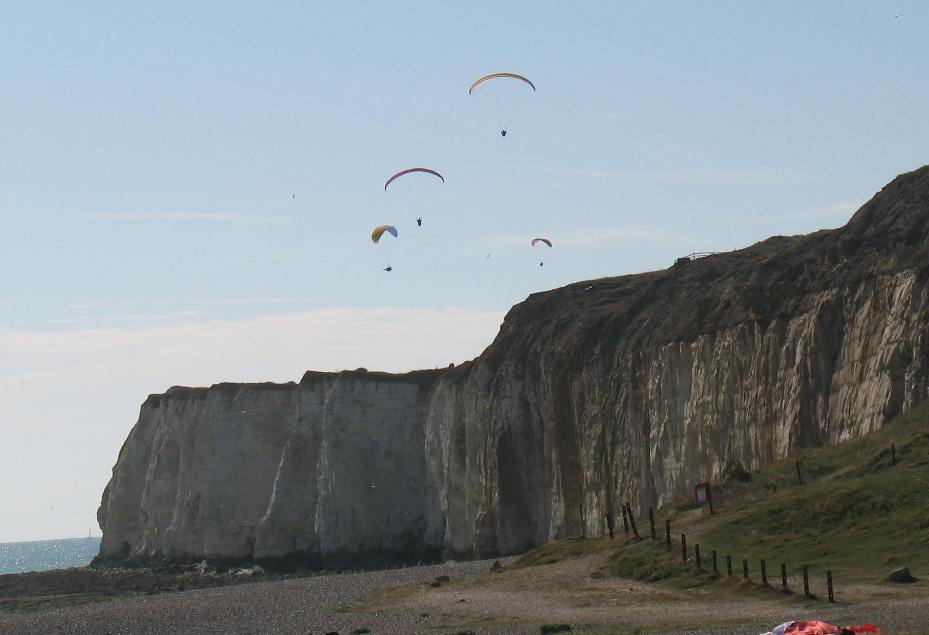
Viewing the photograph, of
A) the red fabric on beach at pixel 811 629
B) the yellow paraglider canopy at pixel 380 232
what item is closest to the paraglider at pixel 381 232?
the yellow paraglider canopy at pixel 380 232

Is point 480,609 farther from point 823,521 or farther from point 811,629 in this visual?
point 811,629

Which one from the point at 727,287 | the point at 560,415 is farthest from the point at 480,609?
the point at 560,415

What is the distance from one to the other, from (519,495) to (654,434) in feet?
35.8

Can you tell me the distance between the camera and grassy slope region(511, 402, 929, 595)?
2869cm

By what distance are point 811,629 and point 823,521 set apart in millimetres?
13955

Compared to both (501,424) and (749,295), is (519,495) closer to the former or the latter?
(501,424)

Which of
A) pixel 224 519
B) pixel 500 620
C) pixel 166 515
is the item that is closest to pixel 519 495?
pixel 224 519

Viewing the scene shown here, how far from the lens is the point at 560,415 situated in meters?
59.0

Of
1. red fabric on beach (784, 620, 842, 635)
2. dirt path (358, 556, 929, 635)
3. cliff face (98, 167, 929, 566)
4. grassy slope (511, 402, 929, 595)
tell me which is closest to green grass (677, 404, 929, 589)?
grassy slope (511, 402, 929, 595)

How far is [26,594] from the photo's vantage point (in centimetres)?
6316

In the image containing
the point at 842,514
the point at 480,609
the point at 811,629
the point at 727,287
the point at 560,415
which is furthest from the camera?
the point at 560,415

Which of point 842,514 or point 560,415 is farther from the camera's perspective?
point 560,415

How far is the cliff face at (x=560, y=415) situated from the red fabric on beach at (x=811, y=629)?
21.6m

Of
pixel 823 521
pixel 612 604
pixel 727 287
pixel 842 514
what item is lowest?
pixel 612 604
